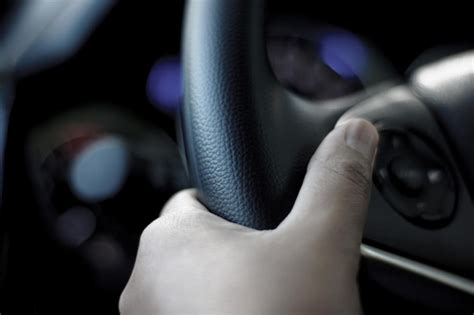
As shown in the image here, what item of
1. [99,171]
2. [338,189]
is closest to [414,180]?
[338,189]

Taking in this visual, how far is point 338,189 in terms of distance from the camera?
0.54 m

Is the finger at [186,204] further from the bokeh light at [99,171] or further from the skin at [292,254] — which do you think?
the bokeh light at [99,171]

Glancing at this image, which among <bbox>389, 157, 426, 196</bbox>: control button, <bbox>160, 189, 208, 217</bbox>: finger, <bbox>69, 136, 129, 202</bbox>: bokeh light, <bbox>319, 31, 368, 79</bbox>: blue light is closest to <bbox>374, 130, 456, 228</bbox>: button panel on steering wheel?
<bbox>389, 157, 426, 196</bbox>: control button

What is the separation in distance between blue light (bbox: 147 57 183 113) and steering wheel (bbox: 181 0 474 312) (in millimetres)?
795

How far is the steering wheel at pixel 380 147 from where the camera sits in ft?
1.78

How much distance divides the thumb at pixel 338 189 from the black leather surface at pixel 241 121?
2 cm

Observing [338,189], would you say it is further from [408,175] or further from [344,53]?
[344,53]

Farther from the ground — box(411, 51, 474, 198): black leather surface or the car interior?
box(411, 51, 474, 198): black leather surface

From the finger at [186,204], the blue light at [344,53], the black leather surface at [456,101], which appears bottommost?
the finger at [186,204]

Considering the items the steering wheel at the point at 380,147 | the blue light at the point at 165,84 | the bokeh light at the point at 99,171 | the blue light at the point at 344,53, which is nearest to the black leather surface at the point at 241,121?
the steering wheel at the point at 380,147

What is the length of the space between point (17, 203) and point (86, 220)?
0.12 m

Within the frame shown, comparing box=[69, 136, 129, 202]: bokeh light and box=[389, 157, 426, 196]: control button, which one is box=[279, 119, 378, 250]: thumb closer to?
box=[389, 157, 426, 196]: control button

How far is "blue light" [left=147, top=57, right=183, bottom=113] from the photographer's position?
55.4 inches

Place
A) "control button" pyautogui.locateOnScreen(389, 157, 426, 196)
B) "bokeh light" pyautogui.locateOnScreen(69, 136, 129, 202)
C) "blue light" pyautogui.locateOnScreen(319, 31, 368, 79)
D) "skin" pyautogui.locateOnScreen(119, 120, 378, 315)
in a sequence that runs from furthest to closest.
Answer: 1. "bokeh light" pyautogui.locateOnScreen(69, 136, 129, 202)
2. "blue light" pyautogui.locateOnScreen(319, 31, 368, 79)
3. "control button" pyautogui.locateOnScreen(389, 157, 426, 196)
4. "skin" pyautogui.locateOnScreen(119, 120, 378, 315)
